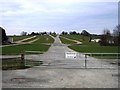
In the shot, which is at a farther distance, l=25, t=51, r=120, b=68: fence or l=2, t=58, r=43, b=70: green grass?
l=25, t=51, r=120, b=68: fence

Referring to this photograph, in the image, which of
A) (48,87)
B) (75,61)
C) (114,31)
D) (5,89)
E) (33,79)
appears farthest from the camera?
(114,31)

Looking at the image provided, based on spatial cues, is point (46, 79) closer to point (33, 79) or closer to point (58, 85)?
point (33, 79)

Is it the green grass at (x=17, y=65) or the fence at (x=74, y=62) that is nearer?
the green grass at (x=17, y=65)

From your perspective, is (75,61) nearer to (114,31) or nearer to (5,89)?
(5,89)

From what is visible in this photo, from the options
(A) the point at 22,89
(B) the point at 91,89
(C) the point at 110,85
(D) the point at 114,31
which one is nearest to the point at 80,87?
(B) the point at 91,89

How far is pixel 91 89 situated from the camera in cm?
1230

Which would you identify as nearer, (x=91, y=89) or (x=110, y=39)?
(x=91, y=89)

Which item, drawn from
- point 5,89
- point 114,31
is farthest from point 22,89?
point 114,31

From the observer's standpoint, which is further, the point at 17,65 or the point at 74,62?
the point at 74,62

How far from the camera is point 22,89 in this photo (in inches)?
478

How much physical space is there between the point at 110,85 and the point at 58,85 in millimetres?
2440

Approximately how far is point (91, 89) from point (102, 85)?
4.55 feet

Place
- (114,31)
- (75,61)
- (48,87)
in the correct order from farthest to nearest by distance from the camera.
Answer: (114,31)
(75,61)
(48,87)

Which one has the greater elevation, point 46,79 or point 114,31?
point 114,31
